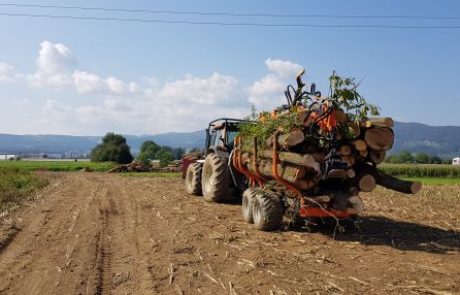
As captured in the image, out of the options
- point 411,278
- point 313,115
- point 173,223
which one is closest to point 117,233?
point 173,223

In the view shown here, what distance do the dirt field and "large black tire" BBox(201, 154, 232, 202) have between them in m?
0.90

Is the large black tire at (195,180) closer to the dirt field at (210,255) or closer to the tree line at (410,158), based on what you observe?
the dirt field at (210,255)

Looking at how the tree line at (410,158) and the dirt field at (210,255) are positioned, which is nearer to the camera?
the dirt field at (210,255)

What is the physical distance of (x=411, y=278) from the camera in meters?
6.50

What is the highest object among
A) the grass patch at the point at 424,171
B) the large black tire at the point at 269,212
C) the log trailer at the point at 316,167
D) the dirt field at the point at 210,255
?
the log trailer at the point at 316,167

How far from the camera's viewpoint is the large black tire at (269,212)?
31.1ft

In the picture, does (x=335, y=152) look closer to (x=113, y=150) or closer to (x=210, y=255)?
(x=210, y=255)

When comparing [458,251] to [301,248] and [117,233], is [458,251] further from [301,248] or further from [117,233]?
[117,233]

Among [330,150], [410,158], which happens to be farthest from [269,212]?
[410,158]

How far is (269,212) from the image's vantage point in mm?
9469

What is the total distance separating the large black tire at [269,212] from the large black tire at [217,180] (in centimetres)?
361

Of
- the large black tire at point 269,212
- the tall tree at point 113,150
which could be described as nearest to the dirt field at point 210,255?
the large black tire at point 269,212

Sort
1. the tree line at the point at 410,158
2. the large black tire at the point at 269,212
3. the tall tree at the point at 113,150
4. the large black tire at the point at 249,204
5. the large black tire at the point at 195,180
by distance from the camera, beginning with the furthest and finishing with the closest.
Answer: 1. the tree line at the point at 410,158
2. the tall tree at the point at 113,150
3. the large black tire at the point at 195,180
4. the large black tire at the point at 249,204
5. the large black tire at the point at 269,212

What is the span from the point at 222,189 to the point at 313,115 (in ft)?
15.7
